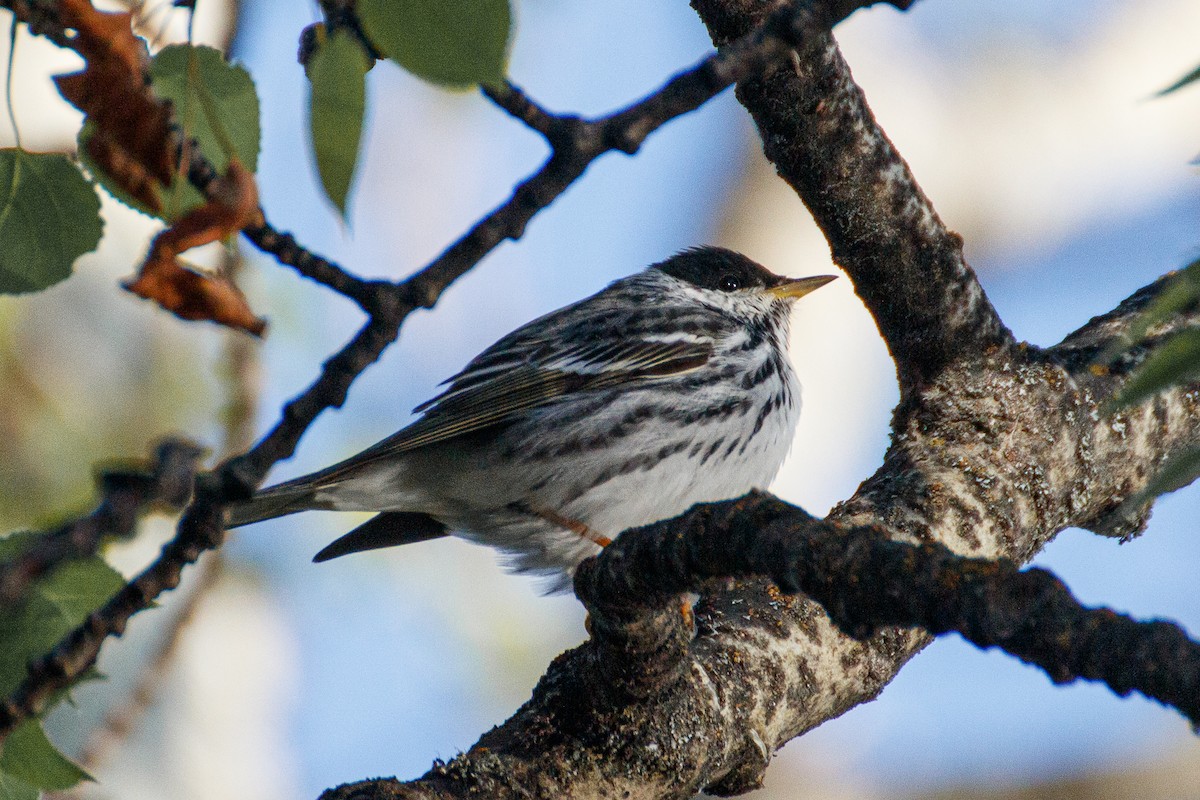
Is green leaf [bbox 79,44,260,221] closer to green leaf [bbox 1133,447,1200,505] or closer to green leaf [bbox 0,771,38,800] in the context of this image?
green leaf [bbox 0,771,38,800]

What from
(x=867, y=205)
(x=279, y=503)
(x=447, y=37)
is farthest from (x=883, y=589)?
(x=279, y=503)

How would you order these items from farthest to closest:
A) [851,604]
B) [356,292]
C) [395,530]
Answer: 1. [395,530]
2. [851,604]
3. [356,292]

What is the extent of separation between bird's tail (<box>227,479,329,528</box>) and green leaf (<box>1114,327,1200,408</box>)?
417 centimetres

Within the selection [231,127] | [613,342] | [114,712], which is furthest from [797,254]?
[231,127]

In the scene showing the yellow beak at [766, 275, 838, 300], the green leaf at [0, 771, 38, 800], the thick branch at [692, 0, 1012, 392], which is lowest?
the green leaf at [0, 771, 38, 800]

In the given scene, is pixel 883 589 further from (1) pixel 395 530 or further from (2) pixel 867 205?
(1) pixel 395 530

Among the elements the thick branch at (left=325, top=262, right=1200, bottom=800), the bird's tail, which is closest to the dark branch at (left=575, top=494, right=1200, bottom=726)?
the thick branch at (left=325, top=262, right=1200, bottom=800)

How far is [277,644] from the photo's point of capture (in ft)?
32.6

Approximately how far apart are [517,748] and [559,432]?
2.23 metres

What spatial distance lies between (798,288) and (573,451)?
83.8 inches

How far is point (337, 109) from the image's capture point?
1.65 meters

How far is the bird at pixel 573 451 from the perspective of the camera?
208 inches

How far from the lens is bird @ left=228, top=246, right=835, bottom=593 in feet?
17.4

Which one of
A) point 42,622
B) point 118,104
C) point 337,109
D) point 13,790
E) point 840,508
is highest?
point 840,508
